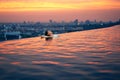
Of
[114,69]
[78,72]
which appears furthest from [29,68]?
[114,69]

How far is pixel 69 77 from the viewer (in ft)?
58.4

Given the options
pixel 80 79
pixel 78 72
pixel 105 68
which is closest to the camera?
Answer: pixel 80 79

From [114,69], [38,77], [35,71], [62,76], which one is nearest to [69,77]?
[62,76]

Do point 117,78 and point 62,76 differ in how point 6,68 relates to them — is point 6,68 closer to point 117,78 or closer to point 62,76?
point 62,76

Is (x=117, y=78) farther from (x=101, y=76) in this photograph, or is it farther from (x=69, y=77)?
(x=69, y=77)

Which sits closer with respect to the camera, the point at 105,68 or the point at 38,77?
the point at 38,77

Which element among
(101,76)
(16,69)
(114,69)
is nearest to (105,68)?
(114,69)

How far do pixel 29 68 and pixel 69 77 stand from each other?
5.39m

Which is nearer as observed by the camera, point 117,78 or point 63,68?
point 117,78

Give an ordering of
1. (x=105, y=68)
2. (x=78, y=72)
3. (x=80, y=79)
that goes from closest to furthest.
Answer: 1. (x=80, y=79)
2. (x=78, y=72)
3. (x=105, y=68)

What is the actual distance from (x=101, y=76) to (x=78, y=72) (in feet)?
7.35

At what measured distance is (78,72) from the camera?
19.5 m

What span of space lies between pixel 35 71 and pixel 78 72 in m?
4.04

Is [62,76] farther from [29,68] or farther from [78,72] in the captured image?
[29,68]
